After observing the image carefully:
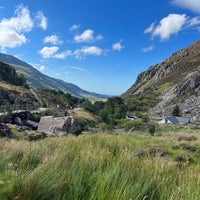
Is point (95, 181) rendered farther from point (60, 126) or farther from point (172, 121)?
point (172, 121)

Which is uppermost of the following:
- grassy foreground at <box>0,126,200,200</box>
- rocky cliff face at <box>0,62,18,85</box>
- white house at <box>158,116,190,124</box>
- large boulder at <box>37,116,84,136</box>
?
rocky cliff face at <box>0,62,18,85</box>

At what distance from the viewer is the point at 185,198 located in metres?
3.54

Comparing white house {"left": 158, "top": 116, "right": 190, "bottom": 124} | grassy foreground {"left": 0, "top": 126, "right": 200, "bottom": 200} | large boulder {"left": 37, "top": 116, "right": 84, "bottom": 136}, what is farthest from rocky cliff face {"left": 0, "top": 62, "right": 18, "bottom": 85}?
grassy foreground {"left": 0, "top": 126, "right": 200, "bottom": 200}

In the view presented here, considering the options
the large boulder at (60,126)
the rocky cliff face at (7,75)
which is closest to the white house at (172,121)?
the rocky cliff face at (7,75)

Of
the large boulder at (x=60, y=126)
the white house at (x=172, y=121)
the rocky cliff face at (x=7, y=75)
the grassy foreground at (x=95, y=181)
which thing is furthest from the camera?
the rocky cliff face at (x=7, y=75)

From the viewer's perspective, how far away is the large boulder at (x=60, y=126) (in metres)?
28.8

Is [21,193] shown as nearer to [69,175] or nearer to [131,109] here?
[69,175]

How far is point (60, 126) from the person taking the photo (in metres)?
29.1

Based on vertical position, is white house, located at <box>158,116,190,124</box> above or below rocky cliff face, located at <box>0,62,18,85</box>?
below

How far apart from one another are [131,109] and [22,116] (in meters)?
134

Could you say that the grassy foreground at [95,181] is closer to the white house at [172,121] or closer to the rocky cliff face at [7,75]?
the white house at [172,121]

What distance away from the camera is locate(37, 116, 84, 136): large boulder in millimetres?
28766

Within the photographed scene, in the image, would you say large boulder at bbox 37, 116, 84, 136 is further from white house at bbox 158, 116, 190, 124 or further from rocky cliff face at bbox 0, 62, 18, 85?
rocky cliff face at bbox 0, 62, 18, 85

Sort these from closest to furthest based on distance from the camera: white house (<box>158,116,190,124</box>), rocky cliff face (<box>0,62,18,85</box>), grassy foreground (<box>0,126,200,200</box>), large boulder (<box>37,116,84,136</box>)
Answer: grassy foreground (<box>0,126,200,200</box>) → large boulder (<box>37,116,84,136</box>) → white house (<box>158,116,190,124</box>) → rocky cliff face (<box>0,62,18,85</box>)
